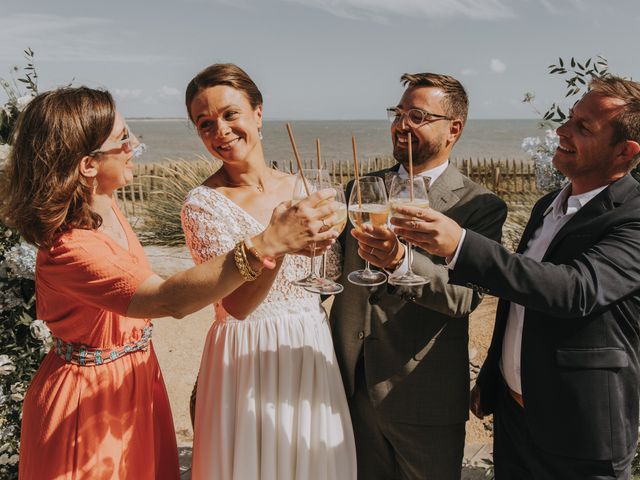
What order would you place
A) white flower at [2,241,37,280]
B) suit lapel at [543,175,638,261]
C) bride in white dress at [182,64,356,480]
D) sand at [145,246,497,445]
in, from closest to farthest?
1. suit lapel at [543,175,638,261]
2. bride in white dress at [182,64,356,480]
3. white flower at [2,241,37,280]
4. sand at [145,246,497,445]

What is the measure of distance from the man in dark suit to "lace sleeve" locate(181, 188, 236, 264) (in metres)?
0.97

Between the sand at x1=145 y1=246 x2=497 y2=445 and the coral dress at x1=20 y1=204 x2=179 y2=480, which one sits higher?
the coral dress at x1=20 y1=204 x2=179 y2=480

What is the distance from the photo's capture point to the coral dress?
6.77ft

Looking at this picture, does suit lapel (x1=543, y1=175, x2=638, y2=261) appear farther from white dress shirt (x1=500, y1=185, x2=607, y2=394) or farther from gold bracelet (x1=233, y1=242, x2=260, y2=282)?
gold bracelet (x1=233, y1=242, x2=260, y2=282)

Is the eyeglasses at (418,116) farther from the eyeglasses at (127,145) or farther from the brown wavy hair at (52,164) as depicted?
the brown wavy hair at (52,164)

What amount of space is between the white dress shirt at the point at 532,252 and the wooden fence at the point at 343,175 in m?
Answer: 10.8

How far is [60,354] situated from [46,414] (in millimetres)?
234

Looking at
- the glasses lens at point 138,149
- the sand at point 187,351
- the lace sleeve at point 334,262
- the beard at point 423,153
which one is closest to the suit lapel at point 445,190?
the beard at point 423,153

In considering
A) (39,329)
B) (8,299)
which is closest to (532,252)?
(39,329)

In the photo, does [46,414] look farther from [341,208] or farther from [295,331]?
[341,208]

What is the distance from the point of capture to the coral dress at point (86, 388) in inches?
81.2

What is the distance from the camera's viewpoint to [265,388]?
2590mm

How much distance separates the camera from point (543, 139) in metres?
4.22

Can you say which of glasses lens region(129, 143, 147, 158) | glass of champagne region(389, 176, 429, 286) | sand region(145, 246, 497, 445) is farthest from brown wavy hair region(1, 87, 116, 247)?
sand region(145, 246, 497, 445)
